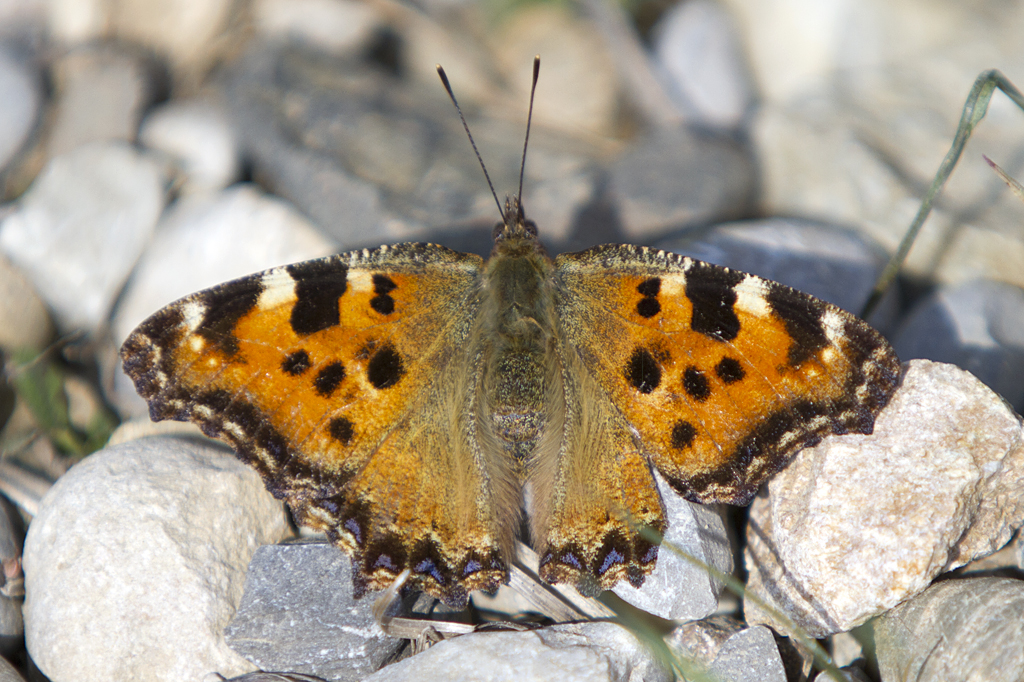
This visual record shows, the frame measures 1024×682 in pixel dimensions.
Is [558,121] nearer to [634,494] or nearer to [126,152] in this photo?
[126,152]

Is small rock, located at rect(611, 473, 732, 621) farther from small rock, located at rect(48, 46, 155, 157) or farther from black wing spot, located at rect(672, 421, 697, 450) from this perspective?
small rock, located at rect(48, 46, 155, 157)

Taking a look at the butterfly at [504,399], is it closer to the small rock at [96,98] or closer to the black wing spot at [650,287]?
the black wing spot at [650,287]

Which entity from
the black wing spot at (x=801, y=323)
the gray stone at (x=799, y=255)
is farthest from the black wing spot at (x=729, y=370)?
the gray stone at (x=799, y=255)

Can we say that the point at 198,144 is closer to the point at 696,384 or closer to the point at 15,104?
the point at 15,104

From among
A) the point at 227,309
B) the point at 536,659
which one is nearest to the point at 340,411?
the point at 227,309

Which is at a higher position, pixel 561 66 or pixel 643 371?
pixel 561 66

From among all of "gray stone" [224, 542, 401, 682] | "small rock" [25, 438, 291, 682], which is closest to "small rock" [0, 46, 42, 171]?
"small rock" [25, 438, 291, 682]
